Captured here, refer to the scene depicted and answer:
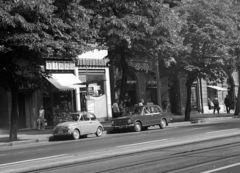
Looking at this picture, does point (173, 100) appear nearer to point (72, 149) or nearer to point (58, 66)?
point (58, 66)

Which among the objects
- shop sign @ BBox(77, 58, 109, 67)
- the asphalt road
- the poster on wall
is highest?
shop sign @ BBox(77, 58, 109, 67)

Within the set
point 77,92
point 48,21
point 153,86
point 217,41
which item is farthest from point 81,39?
point 153,86

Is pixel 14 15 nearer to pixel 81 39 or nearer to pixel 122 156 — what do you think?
pixel 81 39

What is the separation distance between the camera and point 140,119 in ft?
78.2

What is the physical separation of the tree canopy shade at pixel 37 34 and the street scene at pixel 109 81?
50 millimetres

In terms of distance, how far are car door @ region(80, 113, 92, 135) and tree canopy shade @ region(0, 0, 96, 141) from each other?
305 cm

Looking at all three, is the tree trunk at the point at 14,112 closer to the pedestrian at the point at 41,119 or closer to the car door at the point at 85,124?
the car door at the point at 85,124

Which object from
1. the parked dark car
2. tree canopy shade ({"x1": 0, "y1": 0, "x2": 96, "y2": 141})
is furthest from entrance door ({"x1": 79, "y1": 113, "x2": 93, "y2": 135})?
tree canopy shade ({"x1": 0, "y1": 0, "x2": 96, "y2": 141})

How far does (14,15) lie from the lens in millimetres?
17766

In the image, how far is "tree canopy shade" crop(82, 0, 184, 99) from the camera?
22.4 meters

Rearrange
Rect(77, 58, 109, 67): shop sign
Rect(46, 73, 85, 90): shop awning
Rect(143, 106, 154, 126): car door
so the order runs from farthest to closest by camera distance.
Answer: Rect(77, 58, 109, 67): shop sign, Rect(46, 73, 85, 90): shop awning, Rect(143, 106, 154, 126): car door

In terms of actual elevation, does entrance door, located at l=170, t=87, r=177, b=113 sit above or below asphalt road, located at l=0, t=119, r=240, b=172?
above

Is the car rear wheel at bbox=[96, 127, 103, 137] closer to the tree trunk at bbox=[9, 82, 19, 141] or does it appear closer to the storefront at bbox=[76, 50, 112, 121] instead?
the tree trunk at bbox=[9, 82, 19, 141]

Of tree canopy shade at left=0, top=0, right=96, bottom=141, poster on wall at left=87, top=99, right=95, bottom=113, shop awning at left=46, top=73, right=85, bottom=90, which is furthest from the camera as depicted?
poster on wall at left=87, top=99, right=95, bottom=113
